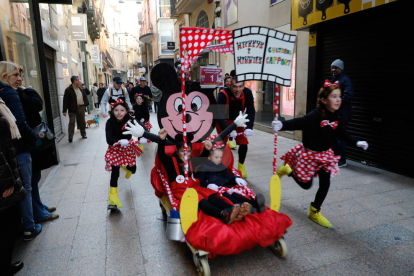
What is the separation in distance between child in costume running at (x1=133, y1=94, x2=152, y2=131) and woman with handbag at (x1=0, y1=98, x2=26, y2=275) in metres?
4.48

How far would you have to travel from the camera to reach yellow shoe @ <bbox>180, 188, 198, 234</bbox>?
7.71 feet

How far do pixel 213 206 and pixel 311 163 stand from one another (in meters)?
1.32

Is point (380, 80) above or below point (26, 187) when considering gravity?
above

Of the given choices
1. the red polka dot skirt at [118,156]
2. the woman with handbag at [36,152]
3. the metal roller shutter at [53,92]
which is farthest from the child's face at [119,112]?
the metal roller shutter at [53,92]

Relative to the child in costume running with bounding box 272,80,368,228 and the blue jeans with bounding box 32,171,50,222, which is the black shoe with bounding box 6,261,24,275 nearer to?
the blue jeans with bounding box 32,171,50,222

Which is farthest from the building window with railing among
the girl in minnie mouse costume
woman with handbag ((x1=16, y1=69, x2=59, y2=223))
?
woman with handbag ((x1=16, y1=69, x2=59, y2=223))

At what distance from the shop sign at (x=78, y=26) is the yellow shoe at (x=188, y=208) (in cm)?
1331

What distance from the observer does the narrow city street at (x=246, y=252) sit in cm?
246

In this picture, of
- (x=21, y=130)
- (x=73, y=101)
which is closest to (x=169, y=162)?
(x=21, y=130)

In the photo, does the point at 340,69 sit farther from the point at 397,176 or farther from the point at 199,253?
the point at 199,253

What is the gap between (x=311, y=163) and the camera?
3107 millimetres

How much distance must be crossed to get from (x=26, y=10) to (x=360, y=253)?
23.4 feet

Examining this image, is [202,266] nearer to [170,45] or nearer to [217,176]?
[217,176]

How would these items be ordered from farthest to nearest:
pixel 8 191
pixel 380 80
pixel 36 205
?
1. pixel 380 80
2. pixel 36 205
3. pixel 8 191
